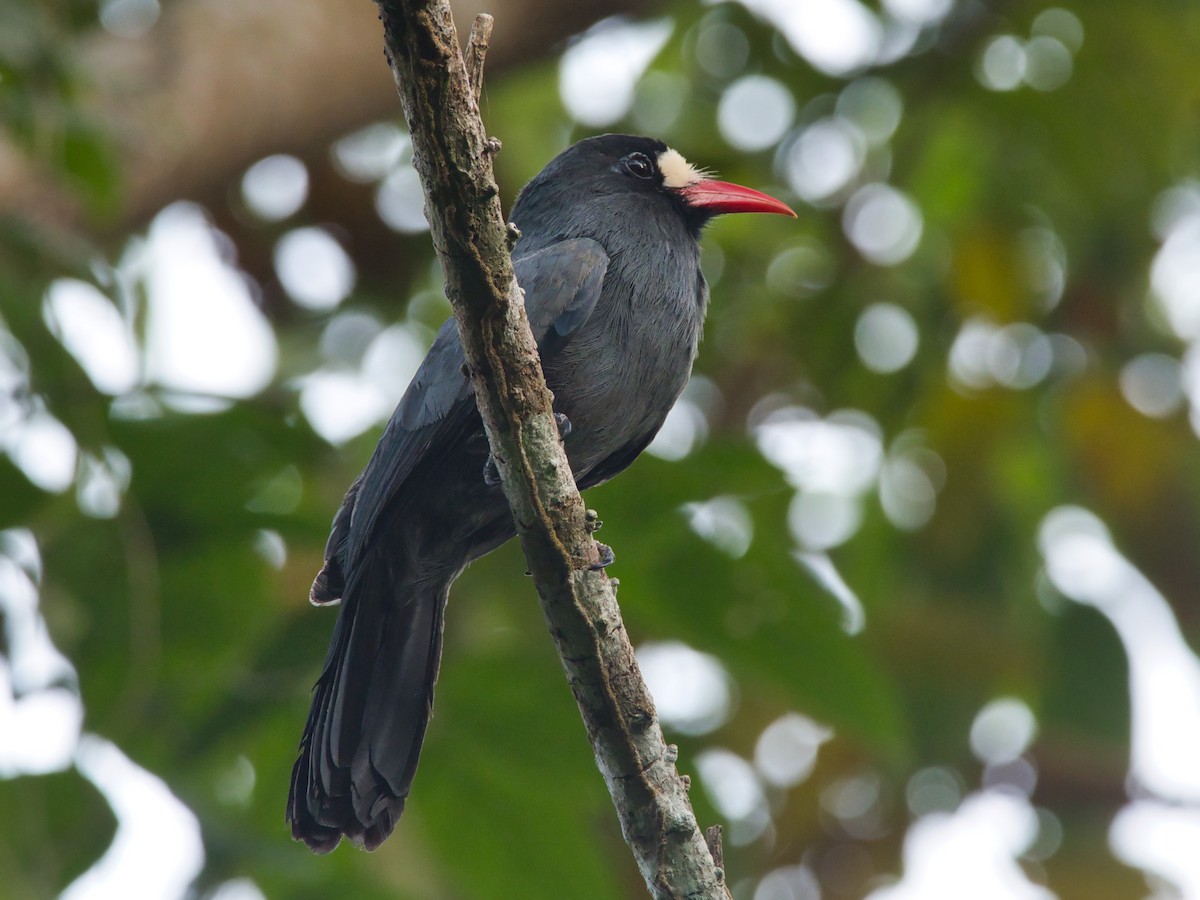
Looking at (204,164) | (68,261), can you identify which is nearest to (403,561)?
(68,261)

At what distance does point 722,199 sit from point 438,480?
126cm

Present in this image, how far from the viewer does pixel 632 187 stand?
14.0 ft

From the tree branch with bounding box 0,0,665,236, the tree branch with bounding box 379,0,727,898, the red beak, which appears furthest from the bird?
the tree branch with bounding box 0,0,665,236

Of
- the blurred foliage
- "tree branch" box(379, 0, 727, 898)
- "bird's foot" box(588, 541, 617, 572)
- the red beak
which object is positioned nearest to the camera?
"tree branch" box(379, 0, 727, 898)

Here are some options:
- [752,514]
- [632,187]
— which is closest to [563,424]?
[632,187]

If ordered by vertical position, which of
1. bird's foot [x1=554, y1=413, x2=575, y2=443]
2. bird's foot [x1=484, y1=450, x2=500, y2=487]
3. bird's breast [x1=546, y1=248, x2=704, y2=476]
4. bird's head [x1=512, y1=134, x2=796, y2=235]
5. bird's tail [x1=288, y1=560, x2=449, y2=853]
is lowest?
bird's tail [x1=288, y1=560, x2=449, y2=853]

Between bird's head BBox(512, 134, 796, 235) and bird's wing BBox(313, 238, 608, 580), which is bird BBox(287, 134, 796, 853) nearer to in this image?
bird's wing BBox(313, 238, 608, 580)

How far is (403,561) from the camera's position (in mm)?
3680

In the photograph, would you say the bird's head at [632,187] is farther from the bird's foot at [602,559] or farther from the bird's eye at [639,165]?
the bird's foot at [602,559]

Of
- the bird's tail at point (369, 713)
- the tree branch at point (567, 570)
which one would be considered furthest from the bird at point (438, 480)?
the tree branch at point (567, 570)

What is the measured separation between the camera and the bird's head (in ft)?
13.5

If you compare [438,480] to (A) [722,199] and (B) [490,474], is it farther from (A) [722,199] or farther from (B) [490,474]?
(A) [722,199]

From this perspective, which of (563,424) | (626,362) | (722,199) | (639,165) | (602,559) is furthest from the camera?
(639,165)

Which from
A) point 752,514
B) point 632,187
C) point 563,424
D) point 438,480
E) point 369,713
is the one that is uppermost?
point 632,187
